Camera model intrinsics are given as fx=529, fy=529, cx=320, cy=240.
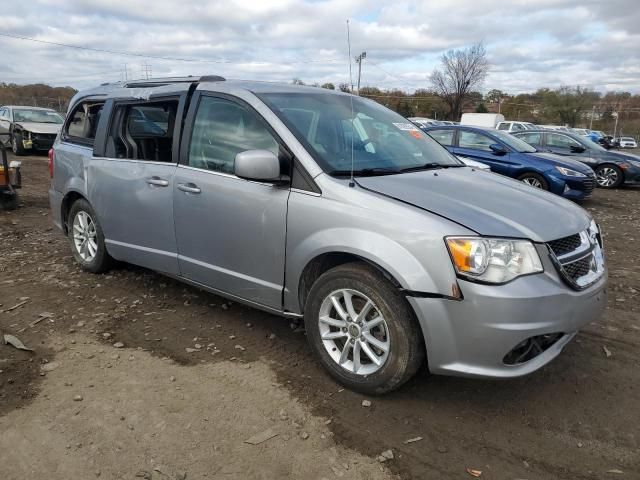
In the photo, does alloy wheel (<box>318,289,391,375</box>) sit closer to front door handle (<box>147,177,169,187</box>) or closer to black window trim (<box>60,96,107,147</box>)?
front door handle (<box>147,177,169,187</box>)

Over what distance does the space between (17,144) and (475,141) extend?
13094mm

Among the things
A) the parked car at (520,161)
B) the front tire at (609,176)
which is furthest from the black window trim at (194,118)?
the front tire at (609,176)

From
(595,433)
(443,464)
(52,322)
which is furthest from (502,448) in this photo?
(52,322)

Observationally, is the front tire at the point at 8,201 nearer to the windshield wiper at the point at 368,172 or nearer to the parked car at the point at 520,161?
the windshield wiper at the point at 368,172

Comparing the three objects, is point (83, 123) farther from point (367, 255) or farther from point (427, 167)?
point (367, 255)

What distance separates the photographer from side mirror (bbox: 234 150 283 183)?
318 centimetres

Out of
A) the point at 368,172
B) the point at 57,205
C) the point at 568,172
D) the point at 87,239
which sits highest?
the point at 368,172

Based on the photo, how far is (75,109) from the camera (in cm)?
533

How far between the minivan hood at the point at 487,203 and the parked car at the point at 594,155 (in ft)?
34.8

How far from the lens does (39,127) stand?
15.8m

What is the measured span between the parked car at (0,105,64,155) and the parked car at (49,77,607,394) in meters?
12.6

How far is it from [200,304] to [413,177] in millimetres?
2147

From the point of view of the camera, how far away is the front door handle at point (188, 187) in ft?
12.5

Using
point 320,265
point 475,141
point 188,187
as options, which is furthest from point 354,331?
point 475,141
